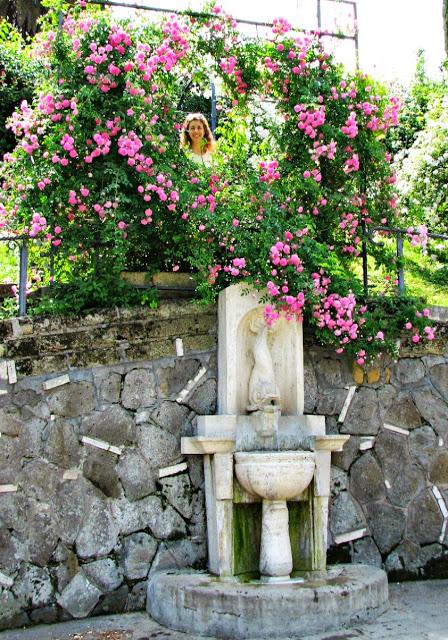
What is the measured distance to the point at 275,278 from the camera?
209 inches

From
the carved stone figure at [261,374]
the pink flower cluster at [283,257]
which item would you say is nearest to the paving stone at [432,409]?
the carved stone figure at [261,374]

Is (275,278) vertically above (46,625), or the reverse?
(275,278)

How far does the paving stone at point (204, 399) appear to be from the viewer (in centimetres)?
541

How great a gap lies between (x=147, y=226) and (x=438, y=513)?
A: 127 inches

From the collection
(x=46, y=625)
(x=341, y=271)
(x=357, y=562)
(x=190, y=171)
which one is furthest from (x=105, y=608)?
(x=190, y=171)

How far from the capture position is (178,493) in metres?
5.25

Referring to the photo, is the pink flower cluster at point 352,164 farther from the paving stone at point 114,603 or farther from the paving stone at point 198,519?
the paving stone at point 114,603

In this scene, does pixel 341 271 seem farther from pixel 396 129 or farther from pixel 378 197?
pixel 396 129

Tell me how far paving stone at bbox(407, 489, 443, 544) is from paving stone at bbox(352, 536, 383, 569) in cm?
33

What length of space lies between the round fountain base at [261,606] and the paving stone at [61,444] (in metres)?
1.01

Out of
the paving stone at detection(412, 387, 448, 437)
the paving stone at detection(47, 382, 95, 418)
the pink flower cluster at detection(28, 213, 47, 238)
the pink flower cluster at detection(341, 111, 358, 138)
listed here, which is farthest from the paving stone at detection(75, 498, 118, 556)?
the pink flower cluster at detection(341, 111, 358, 138)

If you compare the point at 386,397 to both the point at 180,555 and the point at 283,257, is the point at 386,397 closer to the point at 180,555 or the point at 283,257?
the point at 283,257

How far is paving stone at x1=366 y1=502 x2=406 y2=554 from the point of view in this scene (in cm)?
573

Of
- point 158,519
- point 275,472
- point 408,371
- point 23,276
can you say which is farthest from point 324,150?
point 158,519
